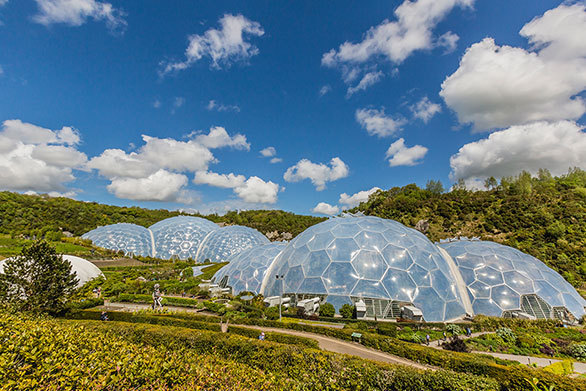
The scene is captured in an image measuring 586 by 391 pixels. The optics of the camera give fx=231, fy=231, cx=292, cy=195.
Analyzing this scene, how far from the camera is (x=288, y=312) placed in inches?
712

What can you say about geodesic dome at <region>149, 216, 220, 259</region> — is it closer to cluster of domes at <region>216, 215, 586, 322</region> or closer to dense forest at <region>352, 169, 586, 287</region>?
cluster of domes at <region>216, 215, 586, 322</region>

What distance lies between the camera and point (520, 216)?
50656 mm

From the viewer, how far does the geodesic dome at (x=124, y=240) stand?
46.9m

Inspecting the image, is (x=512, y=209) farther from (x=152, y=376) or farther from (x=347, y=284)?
(x=152, y=376)

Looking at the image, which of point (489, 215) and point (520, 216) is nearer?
point (520, 216)

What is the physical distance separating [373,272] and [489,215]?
5403cm

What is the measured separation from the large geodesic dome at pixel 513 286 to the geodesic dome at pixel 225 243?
3717cm

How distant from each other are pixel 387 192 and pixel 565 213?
5026 cm

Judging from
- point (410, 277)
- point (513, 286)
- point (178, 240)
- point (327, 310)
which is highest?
point (178, 240)

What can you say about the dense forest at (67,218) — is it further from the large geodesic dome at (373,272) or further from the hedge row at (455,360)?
the hedge row at (455,360)

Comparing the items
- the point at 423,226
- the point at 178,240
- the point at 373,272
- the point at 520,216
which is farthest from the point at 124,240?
the point at 520,216

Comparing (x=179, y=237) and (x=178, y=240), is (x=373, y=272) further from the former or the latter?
(x=179, y=237)

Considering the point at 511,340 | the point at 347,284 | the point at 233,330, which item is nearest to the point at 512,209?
the point at 511,340

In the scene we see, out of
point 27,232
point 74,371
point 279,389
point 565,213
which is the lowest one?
point 279,389
